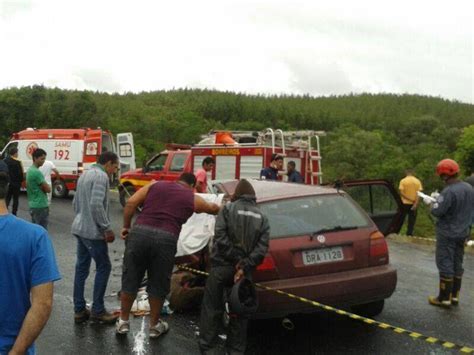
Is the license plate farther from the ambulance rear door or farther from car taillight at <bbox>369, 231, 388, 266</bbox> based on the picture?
the ambulance rear door

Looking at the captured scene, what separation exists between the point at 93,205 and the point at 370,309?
3075 millimetres

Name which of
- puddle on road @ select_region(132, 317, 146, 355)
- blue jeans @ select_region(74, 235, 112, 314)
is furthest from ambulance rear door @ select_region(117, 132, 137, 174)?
puddle on road @ select_region(132, 317, 146, 355)

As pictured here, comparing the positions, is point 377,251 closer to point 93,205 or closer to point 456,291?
point 456,291

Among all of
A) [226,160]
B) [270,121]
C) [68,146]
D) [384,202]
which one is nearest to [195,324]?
[384,202]

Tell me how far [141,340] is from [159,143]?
55.4 metres

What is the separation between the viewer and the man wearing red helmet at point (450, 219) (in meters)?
6.70

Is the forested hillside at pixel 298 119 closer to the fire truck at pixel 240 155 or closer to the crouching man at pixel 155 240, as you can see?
the fire truck at pixel 240 155

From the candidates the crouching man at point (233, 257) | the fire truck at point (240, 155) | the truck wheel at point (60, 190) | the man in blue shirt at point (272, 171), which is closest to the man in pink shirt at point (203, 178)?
the man in blue shirt at point (272, 171)

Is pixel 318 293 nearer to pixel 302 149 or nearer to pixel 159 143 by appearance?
pixel 302 149

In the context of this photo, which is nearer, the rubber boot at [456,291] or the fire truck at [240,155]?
the rubber boot at [456,291]

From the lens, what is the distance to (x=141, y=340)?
536cm

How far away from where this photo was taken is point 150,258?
5242mm

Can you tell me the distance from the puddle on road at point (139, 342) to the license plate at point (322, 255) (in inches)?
64.1

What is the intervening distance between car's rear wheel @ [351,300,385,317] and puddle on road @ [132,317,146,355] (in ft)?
7.54
